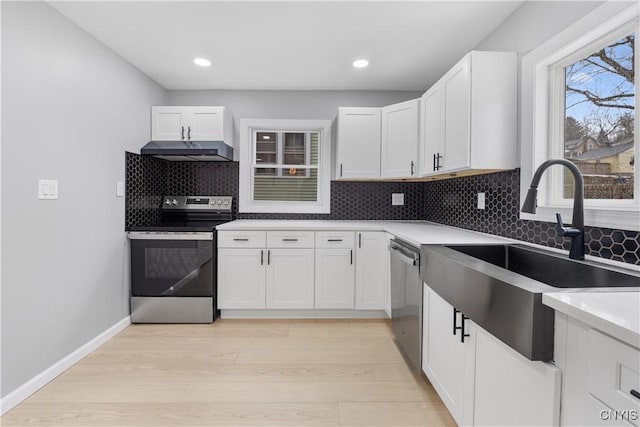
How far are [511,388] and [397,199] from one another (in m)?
2.67

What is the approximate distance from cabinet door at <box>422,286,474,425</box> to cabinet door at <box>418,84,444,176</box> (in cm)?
115

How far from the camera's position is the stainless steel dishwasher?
76.5 inches

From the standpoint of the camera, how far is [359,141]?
3.19 m

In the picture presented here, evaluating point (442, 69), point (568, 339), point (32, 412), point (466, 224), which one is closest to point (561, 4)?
point (442, 69)

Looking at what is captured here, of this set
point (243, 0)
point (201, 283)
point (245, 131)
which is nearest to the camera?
point (243, 0)

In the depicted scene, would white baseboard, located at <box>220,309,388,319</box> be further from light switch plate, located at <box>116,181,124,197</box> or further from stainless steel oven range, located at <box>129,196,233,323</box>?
light switch plate, located at <box>116,181,124,197</box>

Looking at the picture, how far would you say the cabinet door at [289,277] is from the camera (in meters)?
2.96

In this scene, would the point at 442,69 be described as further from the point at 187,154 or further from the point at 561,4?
the point at 187,154

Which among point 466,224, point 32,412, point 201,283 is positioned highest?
point 466,224

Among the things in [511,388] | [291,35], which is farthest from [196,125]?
[511,388]

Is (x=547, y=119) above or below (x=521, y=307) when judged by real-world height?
above

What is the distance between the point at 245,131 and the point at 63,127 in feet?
5.70

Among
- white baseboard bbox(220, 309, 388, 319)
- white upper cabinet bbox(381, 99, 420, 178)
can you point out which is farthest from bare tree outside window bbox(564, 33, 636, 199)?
white baseboard bbox(220, 309, 388, 319)

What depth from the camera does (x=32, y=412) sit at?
169 centimetres
